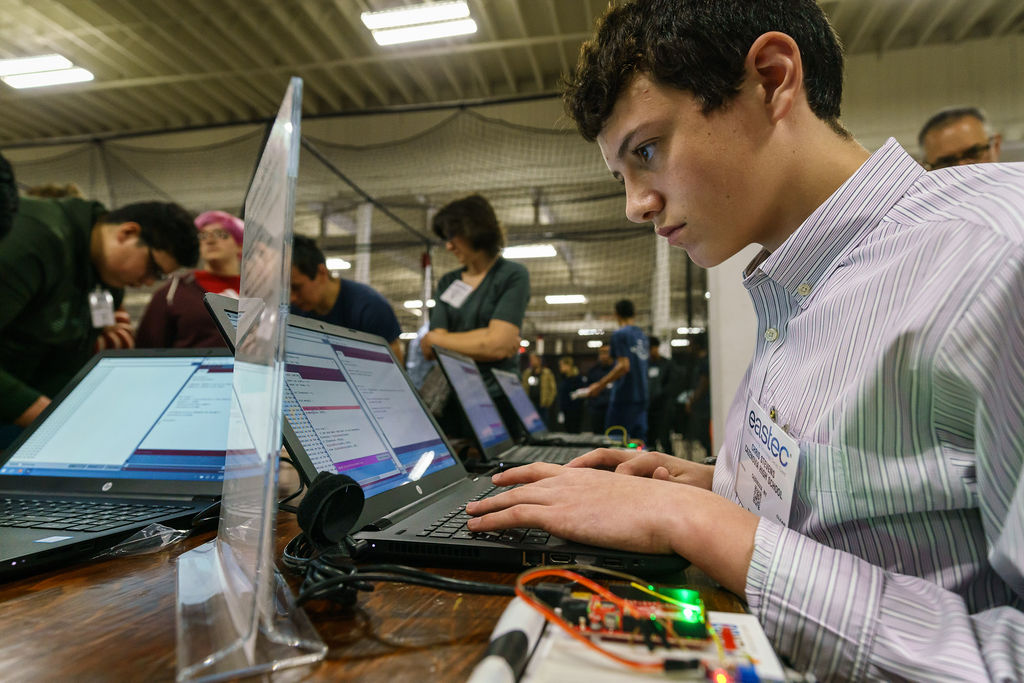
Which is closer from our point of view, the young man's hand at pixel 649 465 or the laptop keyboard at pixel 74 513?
the laptop keyboard at pixel 74 513

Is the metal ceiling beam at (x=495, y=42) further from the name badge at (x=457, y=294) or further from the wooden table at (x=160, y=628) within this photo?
the wooden table at (x=160, y=628)

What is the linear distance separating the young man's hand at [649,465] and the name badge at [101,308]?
177 centimetres

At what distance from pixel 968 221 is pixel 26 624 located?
0.81 metres

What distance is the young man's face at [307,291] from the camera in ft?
6.68

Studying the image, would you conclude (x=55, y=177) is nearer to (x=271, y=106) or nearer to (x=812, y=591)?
(x=271, y=106)

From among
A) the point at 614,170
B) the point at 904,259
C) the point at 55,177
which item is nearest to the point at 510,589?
the point at 904,259

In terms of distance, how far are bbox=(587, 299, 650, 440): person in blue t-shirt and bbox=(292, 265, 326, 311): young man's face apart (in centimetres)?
216

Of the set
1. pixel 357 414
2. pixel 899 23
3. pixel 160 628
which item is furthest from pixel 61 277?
pixel 899 23

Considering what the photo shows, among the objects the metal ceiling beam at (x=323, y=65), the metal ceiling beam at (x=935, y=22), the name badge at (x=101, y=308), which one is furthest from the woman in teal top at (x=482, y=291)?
the metal ceiling beam at (x=935, y=22)

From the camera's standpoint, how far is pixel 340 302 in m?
2.15

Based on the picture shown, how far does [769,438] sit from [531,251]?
13.8ft

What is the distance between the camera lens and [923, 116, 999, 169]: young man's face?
225 cm

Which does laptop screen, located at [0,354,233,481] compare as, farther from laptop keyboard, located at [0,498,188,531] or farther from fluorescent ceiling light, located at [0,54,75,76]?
fluorescent ceiling light, located at [0,54,75,76]

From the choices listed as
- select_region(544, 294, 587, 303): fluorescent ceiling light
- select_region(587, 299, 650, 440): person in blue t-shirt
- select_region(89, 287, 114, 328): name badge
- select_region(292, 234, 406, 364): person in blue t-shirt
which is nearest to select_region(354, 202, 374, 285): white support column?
select_region(544, 294, 587, 303): fluorescent ceiling light
